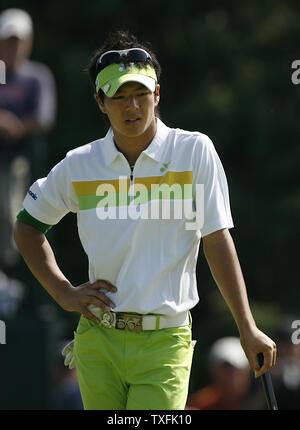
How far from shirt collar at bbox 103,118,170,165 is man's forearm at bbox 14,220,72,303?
1.62 ft

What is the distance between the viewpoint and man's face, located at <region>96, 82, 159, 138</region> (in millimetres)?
4109

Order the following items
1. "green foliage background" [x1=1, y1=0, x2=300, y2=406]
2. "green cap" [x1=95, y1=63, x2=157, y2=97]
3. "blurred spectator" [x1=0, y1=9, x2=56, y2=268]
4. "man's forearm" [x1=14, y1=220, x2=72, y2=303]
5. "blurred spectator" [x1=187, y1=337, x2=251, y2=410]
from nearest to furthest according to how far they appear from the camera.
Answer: "green cap" [x1=95, y1=63, x2=157, y2=97], "man's forearm" [x1=14, y1=220, x2=72, y2=303], "blurred spectator" [x1=187, y1=337, x2=251, y2=410], "blurred spectator" [x1=0, y1=9, x2=56, y2=268], "green foliage background" [x1=1, y1=0, x2=300, y2=406]

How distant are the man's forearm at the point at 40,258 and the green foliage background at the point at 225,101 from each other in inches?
396

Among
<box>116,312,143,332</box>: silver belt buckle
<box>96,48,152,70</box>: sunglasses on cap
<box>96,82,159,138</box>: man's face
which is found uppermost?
<box>96,48,152,70</box>: sunglasses on cap

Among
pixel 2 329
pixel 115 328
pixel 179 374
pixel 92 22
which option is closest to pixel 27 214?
pixel 115 328

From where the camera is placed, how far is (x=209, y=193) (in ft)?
13.5

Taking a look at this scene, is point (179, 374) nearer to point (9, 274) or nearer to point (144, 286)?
point (144, 286)

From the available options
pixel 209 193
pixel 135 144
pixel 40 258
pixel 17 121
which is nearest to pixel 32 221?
pixel 40 258

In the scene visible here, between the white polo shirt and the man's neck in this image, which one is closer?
the white polo shirt

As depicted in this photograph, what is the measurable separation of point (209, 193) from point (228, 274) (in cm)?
34

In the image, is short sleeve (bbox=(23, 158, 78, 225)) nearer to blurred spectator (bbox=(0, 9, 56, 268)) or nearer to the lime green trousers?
the lime green trousers

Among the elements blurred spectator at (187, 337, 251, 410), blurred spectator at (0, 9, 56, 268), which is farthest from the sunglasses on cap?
blurred spectator at (0, 9, 56, 268)

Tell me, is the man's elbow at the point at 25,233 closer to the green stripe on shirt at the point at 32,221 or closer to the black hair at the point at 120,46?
the green stripe on shirt at the point at 32,221

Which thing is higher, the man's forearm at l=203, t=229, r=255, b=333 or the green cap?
the green cap
